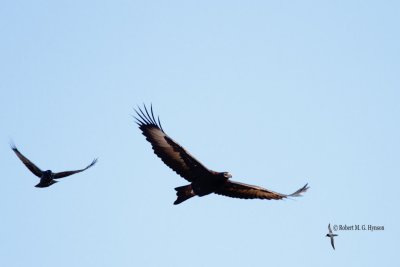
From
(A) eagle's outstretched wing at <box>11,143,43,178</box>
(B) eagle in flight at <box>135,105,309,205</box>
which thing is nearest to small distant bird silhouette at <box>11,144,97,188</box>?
(A) eagle's outstretched wing at <box>11,143,43,178</box>

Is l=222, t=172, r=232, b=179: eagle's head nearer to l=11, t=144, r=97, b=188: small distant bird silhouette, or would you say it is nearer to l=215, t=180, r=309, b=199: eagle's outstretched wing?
l=215, t=180, r=309, b=199: eagle's outstretched wing

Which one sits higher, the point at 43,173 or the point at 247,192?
the point at 43,173

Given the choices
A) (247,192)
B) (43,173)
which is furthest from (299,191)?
(43,173)

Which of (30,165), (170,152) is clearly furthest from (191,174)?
(30,165)

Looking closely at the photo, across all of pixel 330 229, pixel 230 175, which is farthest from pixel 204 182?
pixel 330 229

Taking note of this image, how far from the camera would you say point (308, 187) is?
20578mm

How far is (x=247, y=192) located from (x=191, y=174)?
1830 mm

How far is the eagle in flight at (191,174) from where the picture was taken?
1864 cm

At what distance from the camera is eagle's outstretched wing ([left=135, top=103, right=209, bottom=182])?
18703 mm

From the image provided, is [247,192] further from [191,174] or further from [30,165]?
[30,165]

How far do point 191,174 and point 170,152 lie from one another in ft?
2.81

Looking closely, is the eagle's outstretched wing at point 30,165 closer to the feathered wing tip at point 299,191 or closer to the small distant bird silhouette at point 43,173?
the small distant bird silhouette at point 43,173

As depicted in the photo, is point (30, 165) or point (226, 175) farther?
point (30, 165)

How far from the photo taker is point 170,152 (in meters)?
19.4
